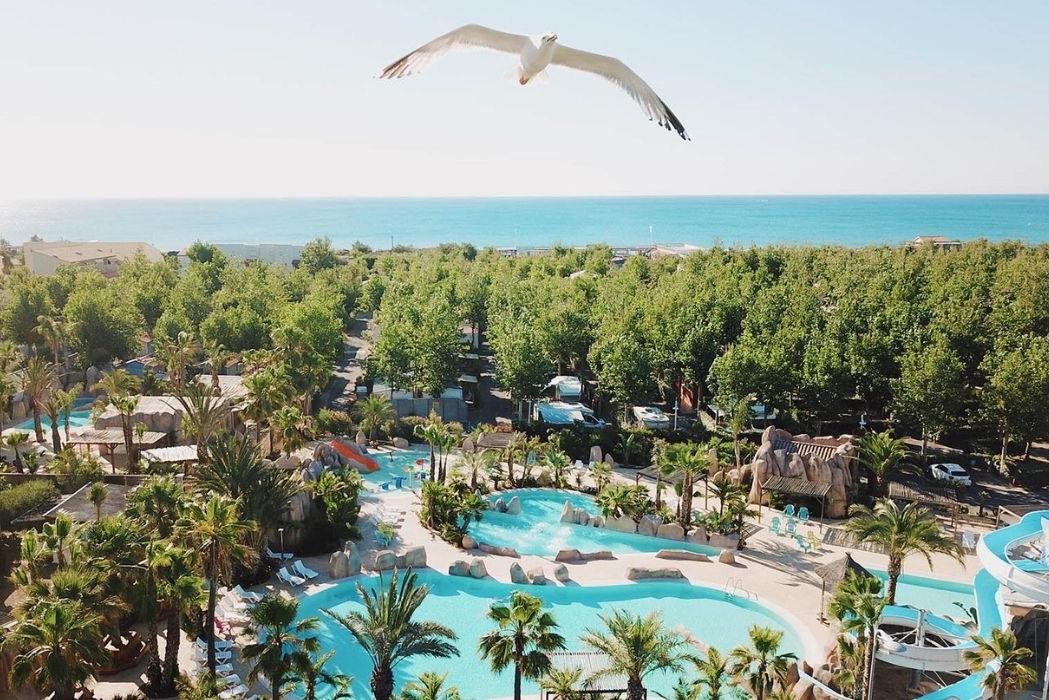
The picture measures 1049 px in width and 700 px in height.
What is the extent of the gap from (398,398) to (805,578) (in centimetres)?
2278

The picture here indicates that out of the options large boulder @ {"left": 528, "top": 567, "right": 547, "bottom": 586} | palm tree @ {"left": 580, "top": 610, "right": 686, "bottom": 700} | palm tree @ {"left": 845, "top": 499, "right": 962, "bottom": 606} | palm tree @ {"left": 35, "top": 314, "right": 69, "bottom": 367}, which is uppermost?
palm tree @ {"left": 35, "top": 314, "right": 69, "bottom": 367}

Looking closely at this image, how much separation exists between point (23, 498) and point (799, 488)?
25.8 meters

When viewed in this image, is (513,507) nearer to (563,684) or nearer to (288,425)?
(288,425)

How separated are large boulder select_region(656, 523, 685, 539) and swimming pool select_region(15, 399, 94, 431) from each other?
87.3 ft

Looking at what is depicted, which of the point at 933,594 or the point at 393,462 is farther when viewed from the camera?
the point at 393,462

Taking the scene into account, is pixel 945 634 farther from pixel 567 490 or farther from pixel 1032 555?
pixel 567 490

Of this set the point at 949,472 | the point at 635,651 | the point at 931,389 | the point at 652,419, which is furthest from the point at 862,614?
the point at 652,419

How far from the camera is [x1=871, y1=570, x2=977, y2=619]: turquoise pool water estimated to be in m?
22.5

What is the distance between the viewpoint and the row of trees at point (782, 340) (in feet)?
105

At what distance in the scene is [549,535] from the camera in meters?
27.3

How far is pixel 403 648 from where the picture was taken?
15523mm

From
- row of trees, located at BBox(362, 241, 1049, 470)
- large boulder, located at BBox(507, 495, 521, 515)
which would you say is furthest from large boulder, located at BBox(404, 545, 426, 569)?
row of trees, located at BBox(362, 241, 1049, 470)

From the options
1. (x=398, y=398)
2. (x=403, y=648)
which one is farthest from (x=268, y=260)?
(x=403, y=648)

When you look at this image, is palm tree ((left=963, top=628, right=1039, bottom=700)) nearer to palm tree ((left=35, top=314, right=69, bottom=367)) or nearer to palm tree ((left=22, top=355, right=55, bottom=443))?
palm tree ((left=22, top=355, right=55, bottom=443))
